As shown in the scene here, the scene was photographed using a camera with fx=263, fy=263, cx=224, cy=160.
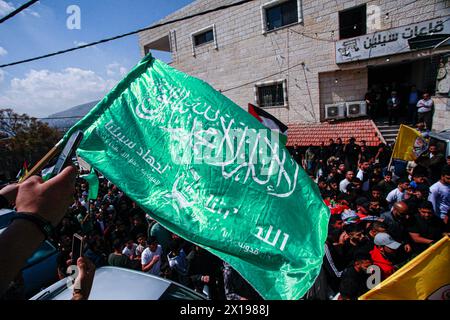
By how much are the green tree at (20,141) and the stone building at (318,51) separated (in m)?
21.0

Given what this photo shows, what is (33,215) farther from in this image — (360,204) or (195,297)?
(360,204)

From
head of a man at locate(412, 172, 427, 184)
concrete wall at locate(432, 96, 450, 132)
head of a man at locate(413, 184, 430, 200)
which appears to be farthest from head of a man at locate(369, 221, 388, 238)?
concrete wall at locate(432, 96, 450, 132)

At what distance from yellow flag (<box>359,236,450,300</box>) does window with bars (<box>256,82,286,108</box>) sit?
1147 centimetres

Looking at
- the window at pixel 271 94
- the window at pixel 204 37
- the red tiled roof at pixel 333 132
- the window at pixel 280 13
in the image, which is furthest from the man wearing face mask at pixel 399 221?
the window at pixel 204 37

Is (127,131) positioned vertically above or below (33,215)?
above

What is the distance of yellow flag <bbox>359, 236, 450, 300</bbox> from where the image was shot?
7.95 ft

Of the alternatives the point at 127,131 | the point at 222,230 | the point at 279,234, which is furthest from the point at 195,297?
the point at 127,131

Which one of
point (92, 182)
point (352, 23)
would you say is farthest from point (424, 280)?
point (352, 23)

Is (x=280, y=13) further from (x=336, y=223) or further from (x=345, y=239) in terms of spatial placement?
(x=345, y=239)

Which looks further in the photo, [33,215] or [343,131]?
[343,131]

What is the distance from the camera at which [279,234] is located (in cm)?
215

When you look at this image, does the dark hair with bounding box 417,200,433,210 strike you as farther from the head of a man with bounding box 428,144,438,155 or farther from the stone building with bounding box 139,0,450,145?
the stone building with bounding box 139,0,450,145

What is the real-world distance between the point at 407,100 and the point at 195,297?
13.1 meters

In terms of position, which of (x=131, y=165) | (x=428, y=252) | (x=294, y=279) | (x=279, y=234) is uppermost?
(x=131, y=165)
